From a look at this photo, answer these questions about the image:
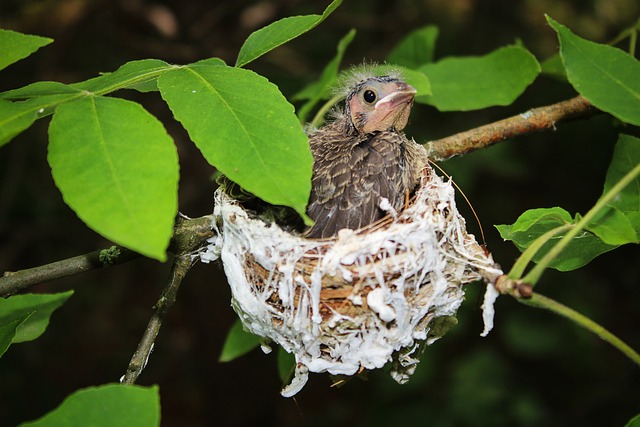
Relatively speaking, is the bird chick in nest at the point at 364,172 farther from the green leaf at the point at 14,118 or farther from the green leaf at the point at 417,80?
the green leaf at the point at 14,118

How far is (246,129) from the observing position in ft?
4.50

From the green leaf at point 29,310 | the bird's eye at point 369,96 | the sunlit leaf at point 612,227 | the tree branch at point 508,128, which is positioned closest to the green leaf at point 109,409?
the green leaf at point 29,310

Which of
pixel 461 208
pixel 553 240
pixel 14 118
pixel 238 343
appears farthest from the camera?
pixel 461 208

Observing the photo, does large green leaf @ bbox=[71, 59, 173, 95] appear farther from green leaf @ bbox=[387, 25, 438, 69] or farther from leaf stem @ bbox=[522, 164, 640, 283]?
green leaf @ bbox=[387, 25, 438, 69]

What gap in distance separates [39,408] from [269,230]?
391 centimetres

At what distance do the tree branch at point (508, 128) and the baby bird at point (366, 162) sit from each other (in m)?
0.08

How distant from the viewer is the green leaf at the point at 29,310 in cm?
131

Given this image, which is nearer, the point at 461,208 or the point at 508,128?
the point at 508,128

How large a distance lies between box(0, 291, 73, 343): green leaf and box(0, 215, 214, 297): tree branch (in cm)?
21

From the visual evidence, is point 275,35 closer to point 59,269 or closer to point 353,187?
point 353,187

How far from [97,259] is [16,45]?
621mm

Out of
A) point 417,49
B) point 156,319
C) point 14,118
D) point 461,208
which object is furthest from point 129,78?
point 461,208

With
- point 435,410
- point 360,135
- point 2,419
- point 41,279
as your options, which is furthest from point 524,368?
point 41,279

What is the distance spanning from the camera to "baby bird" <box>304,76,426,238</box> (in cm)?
223
